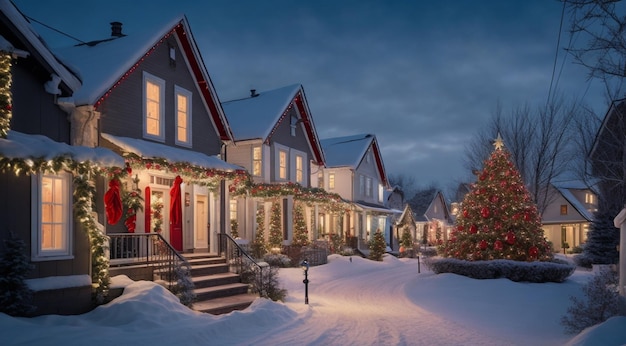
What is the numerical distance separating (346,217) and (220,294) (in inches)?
883

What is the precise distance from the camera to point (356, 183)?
116 ft

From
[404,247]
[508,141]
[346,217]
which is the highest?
[508,141]

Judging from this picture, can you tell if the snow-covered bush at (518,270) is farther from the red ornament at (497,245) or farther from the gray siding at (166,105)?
the gray siding at (166,105)

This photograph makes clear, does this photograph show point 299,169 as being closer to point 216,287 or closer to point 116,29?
point 116,29

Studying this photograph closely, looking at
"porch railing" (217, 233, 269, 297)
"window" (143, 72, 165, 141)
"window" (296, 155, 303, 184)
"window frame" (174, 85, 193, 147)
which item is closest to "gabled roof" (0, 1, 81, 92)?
"window" (143, 72, 165, 141)

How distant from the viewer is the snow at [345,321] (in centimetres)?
884

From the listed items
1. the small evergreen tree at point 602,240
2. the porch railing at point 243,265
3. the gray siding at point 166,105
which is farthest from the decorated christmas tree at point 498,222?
the gray siding at point 166,105

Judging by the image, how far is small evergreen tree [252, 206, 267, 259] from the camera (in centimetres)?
2248

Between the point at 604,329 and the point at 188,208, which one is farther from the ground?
the point at 188,208

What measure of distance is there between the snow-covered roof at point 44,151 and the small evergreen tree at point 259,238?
12.3 m

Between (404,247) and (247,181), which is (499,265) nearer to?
(247,181)

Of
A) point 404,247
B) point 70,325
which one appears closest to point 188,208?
point 70,325

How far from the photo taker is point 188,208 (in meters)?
17.7

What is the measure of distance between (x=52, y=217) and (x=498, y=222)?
50.8 ft
